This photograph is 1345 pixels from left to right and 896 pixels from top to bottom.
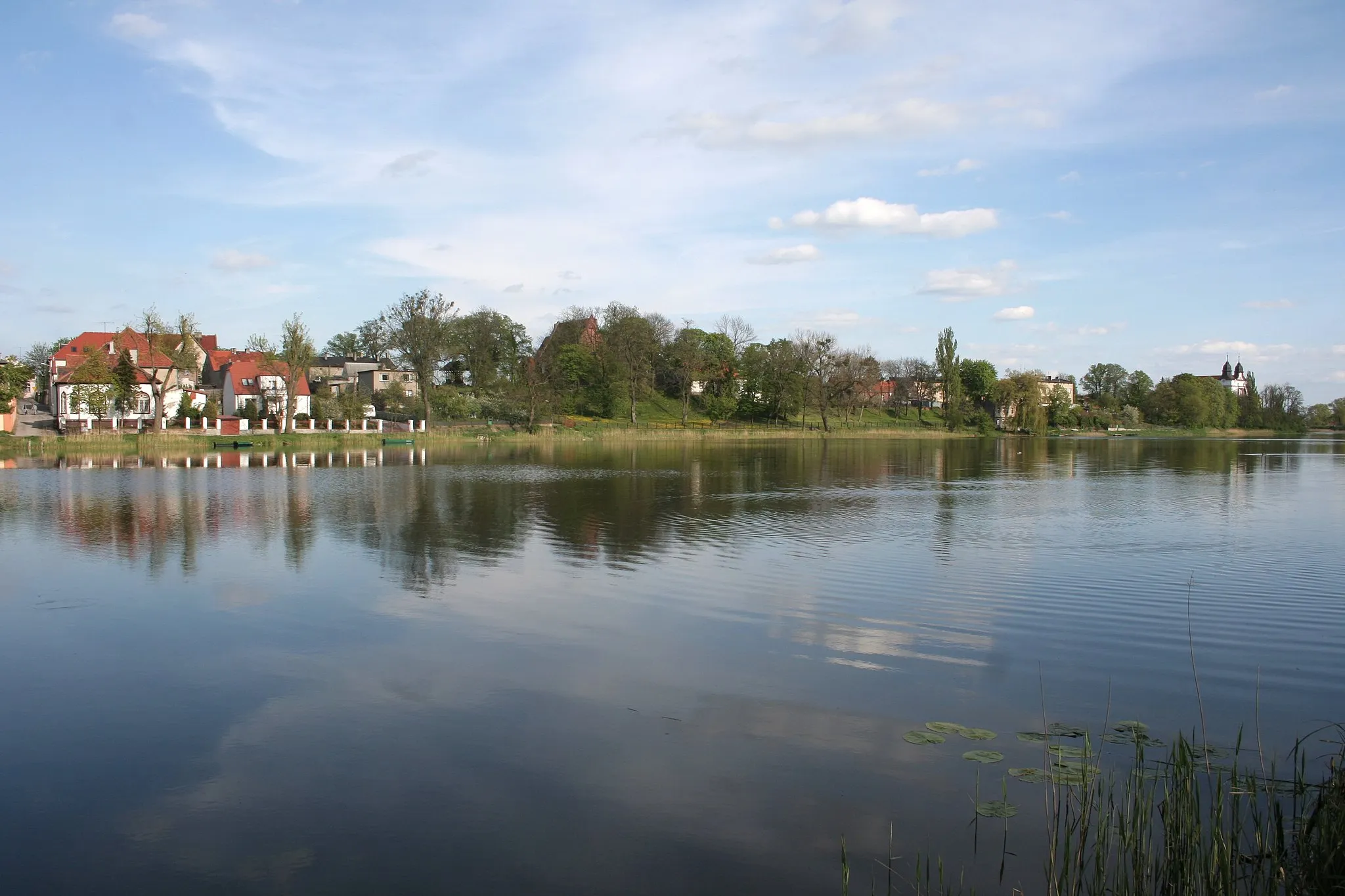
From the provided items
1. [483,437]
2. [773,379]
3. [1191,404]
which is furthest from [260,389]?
[1191,404]

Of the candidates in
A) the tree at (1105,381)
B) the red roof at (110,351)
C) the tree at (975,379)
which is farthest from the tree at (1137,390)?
the red roof at (110,351)

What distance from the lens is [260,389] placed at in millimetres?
81688

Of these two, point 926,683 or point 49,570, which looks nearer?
point 926,683

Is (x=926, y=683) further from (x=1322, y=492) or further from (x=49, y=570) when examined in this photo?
(x=1322, y=492)

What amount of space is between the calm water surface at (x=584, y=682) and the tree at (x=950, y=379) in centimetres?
8483

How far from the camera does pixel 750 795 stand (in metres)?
6.54

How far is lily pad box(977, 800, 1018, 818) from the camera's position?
6172 millimetres

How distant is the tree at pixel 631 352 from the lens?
297 feet

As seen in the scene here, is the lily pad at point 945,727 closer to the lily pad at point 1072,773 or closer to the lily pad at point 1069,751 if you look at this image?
the lily pad at point 1069,751

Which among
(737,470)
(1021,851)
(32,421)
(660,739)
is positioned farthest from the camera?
(32,421)

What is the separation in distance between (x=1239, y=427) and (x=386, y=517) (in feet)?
444

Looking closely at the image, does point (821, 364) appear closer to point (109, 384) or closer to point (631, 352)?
point (631, 352)

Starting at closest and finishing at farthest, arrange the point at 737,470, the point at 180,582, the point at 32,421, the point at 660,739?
1. the point at 660,739
2. the point at 180,582
3. the point at 737,470
4. the point at 32,421

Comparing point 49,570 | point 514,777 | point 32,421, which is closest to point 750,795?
point 514,777
